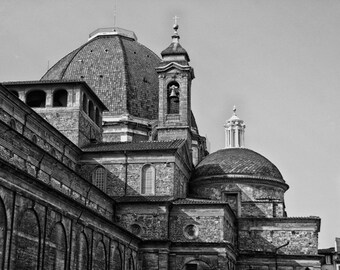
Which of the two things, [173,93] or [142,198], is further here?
[173,93]

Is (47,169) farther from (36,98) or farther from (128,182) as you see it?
(36,98)

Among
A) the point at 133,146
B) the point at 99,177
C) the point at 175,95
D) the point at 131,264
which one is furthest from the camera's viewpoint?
the point at 175,95

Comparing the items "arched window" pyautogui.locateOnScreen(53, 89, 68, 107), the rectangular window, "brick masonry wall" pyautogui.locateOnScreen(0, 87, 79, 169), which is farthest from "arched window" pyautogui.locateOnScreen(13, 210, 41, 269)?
the rectangular window

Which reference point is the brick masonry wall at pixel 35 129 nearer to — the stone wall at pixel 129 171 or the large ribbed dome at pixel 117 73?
the stone wall at pixel 129 171

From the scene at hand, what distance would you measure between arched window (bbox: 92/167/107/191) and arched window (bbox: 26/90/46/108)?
679 cm

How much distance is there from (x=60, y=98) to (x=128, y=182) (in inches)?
345

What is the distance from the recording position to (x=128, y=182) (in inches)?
2143

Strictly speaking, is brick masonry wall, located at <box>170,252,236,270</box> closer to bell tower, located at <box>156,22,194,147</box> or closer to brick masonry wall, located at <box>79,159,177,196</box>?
brick masonry wall, located at <box>79,159,177,196</box>

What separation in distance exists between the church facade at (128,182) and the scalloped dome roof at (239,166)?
4.2 inches

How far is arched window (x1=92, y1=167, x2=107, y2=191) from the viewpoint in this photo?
54594mm

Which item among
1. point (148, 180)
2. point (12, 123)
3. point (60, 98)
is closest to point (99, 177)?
point (148, 180)

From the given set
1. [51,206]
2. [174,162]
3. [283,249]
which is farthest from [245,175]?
[51,206]

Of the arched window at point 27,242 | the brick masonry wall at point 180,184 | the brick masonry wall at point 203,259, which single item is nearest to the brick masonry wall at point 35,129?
the brick masonry wall at point 180,184

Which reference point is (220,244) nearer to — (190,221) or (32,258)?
(190,221)
